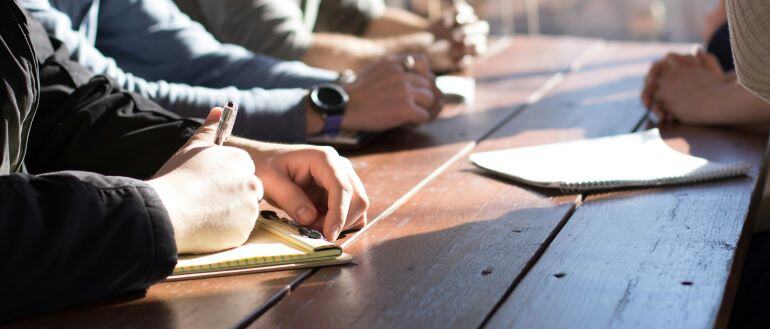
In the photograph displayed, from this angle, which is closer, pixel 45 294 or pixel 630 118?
pixel 45 294

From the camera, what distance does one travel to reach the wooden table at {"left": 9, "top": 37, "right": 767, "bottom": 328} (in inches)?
36.7

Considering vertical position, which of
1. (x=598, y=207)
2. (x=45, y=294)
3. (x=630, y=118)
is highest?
(x=45, y=294)

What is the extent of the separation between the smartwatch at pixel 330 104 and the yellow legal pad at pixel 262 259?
2.43 ft

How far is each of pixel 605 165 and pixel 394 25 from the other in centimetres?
165

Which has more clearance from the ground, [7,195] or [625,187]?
[7,195]

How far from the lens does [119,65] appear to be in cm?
201

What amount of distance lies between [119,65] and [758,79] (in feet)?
4.04

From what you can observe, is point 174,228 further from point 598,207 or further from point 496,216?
point 598,207

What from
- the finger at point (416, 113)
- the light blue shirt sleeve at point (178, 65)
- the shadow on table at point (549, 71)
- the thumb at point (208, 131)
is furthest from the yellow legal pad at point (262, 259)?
the shadow on table at point (549, 71)

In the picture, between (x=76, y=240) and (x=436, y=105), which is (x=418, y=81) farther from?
(x=76, y=240)

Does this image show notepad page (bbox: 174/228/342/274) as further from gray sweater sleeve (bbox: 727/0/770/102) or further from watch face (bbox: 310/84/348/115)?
watch face (bbox: 310/84/348/115)

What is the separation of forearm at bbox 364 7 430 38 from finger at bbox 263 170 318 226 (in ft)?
5.83

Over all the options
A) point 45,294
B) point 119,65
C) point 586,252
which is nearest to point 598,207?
point 586,252

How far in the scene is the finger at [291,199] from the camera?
4.04ft
